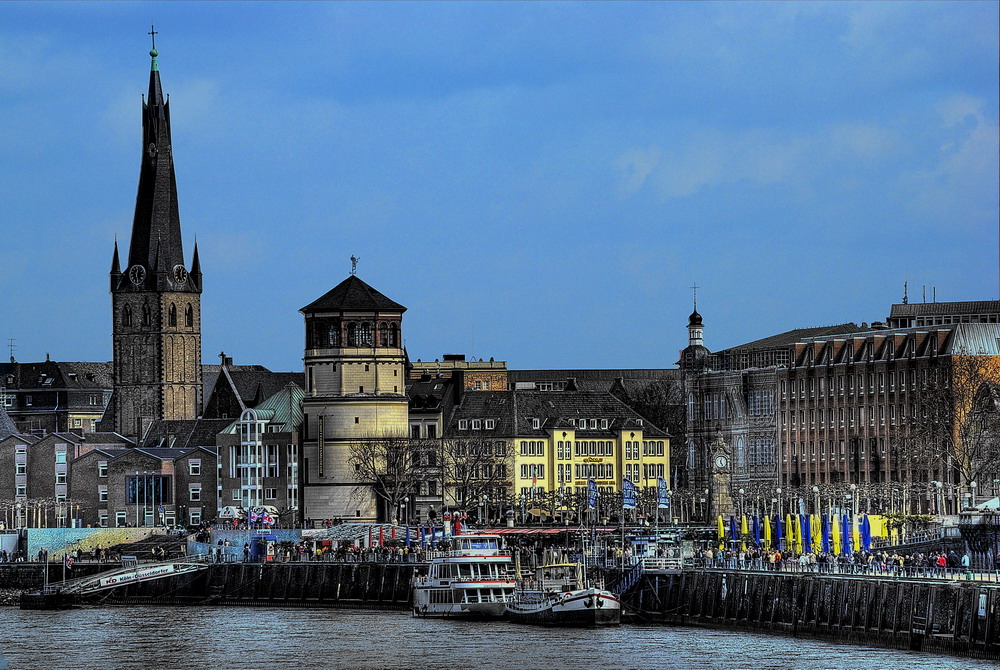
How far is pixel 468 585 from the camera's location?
4953 inches

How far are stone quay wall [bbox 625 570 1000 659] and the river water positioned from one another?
103 cm

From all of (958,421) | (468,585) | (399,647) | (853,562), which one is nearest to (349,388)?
(958,421)

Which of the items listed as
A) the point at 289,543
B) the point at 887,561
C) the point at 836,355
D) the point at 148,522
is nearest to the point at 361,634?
the point at 887,561

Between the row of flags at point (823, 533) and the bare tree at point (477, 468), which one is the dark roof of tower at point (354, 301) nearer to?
the bare tree at point (477, 468)

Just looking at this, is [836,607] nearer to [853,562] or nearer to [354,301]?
[853,562]

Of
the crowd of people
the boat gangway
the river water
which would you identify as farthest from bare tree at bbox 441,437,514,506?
the crowd of people

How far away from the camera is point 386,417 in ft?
604

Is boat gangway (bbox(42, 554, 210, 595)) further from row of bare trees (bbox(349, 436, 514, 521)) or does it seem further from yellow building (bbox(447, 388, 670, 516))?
yellow building (bbox(447, 388, 670, 516))

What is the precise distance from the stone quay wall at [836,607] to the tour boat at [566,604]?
307cm

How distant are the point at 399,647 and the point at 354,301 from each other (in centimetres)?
7615

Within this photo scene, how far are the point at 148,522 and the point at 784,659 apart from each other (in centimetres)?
10047

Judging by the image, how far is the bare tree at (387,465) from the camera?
182 m

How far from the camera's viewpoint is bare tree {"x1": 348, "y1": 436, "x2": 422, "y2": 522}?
597 feet

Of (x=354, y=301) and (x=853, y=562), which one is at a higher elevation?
(x=354, y=301)
